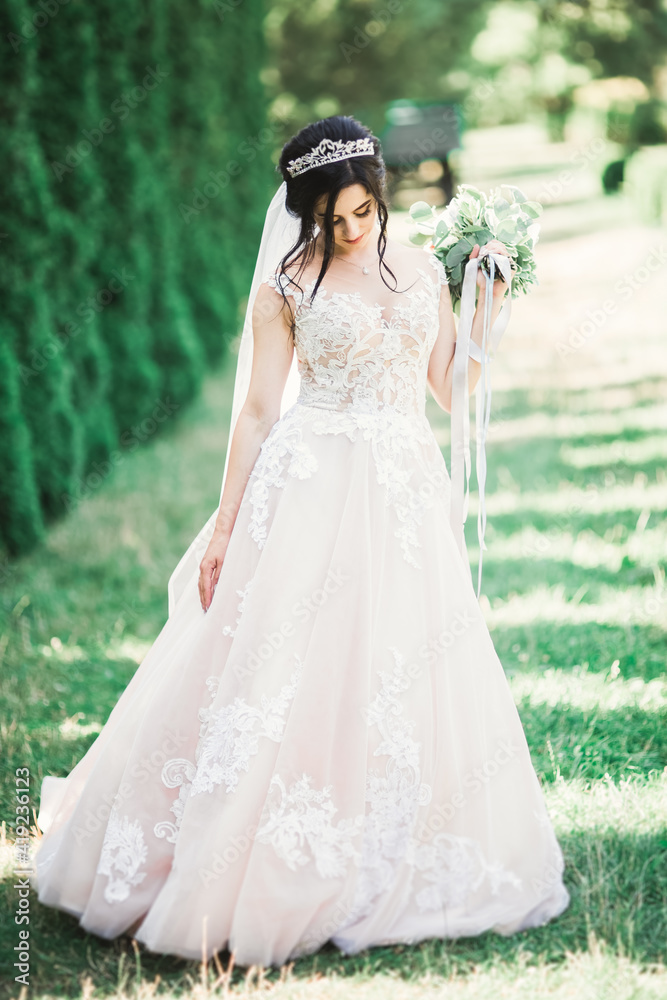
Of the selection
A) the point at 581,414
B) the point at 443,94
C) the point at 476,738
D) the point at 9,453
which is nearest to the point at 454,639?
the point at 476,738

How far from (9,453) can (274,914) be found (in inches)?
179

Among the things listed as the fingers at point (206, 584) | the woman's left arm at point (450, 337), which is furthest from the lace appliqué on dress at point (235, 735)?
the woman's left arm at point (450, 337)

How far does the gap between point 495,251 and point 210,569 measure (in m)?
1.38

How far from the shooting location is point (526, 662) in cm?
466

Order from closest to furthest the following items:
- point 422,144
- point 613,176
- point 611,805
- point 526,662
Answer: point 611,805
point 526,662
point 613,176
point 422,144

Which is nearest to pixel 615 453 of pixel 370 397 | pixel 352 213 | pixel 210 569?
pixel 370 397

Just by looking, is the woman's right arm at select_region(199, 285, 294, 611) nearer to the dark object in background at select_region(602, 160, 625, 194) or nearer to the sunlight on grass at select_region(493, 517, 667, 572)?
the sunlight on grass at select_region(493, 517, 667, 572)

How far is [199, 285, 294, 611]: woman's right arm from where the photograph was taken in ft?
10.3

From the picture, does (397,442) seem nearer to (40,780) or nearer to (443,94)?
(40,780)

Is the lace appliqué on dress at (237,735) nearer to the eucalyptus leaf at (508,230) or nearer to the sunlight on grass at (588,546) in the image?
the eucalyptus leaf at (508,230)

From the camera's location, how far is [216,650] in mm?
3033

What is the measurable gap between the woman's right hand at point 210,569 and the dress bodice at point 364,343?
541 mm

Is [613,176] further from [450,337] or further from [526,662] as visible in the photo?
[450,337]

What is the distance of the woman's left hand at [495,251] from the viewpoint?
318 cm
